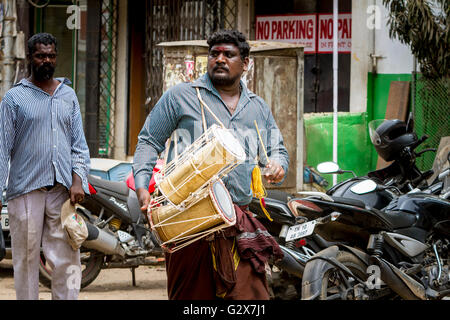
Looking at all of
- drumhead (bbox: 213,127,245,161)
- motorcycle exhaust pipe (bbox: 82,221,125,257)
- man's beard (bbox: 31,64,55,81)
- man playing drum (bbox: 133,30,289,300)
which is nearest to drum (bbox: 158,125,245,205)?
drumhead (bbox: 213,127,245,161)

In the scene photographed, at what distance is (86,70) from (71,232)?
732 centimetres

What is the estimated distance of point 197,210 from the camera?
3.95 m

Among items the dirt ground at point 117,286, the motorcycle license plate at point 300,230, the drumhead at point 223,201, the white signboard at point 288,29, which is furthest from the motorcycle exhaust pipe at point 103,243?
the white signboard at point 288,29

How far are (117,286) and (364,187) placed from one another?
283 cm

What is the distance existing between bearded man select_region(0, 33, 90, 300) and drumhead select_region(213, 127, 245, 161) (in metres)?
1.60

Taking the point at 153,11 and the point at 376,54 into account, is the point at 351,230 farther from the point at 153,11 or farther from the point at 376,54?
the point at 153,11

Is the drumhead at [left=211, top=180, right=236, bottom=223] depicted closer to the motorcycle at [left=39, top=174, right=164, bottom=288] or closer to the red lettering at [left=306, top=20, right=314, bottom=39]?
the motorcycle at [left=39, top=174, right=164, bottom=288]

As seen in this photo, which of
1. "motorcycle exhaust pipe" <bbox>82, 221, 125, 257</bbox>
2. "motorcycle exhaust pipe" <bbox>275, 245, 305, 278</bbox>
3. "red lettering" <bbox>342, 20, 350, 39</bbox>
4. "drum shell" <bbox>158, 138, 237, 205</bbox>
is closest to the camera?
"drum shell" <bbox>158, 138, 237, 205</bbox>

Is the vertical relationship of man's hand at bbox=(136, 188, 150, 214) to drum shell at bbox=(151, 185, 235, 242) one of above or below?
above

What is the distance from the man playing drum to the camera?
416 centimetres

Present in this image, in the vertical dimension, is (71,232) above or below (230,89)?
below
